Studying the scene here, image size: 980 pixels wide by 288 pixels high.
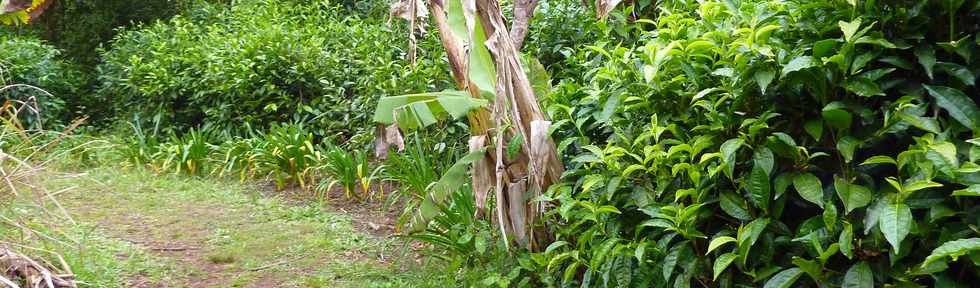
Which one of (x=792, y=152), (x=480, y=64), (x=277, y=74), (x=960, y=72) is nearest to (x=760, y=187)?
(x=792, y=152)

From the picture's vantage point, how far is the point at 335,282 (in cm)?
503

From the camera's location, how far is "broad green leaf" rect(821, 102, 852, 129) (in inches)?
116

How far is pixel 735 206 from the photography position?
3.21m

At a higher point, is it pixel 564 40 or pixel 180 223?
pixel 564 40

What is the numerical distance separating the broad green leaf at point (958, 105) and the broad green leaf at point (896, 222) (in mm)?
369

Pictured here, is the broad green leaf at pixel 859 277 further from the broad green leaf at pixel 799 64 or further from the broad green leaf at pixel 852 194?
the broad green leaf at pixel 799 64

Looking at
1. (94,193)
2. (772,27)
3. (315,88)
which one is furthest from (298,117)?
(772,27)

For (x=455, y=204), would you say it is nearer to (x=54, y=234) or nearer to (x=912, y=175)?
(x=54, y=234)

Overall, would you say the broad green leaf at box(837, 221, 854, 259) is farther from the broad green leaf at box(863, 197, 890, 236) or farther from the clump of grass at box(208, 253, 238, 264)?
the clump of grass at box(208, 253, 238, 264)

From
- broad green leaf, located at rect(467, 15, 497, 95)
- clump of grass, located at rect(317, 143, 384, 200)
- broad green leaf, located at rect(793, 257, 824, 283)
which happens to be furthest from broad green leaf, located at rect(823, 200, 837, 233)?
clump of grass, located at rect(317, 143, 384, 200)

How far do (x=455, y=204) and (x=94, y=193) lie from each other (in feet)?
12.3

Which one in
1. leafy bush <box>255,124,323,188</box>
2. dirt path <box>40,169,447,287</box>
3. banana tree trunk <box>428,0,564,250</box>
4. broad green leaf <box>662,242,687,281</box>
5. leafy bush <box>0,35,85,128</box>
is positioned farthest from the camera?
leafy bush <box>0,35,85,128</box>

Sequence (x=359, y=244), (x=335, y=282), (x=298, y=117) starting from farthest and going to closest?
1. (x=298, y=117)
2. (x=359, y=244)
3. (x=335, y=282)

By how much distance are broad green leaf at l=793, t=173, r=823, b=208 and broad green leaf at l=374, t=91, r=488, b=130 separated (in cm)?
179
